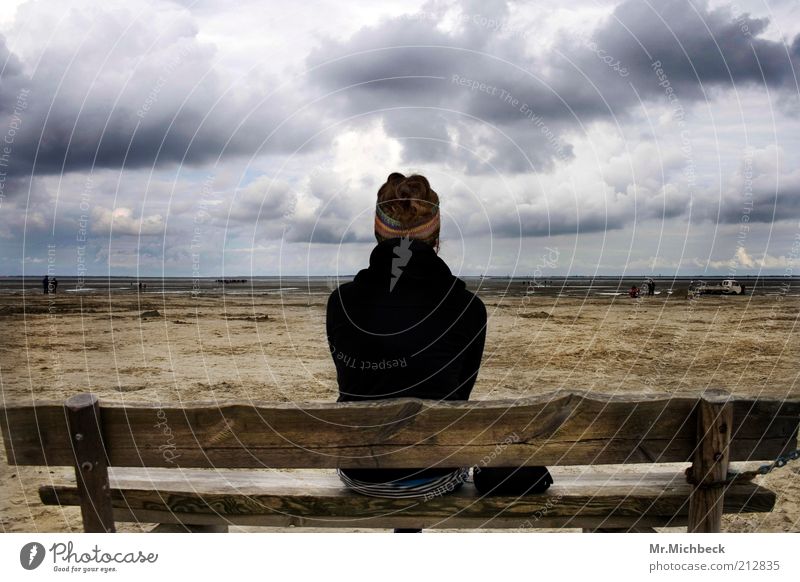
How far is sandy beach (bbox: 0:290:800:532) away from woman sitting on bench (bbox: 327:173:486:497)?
2813 mm

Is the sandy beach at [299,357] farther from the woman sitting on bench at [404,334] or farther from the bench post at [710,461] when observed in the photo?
the woman sitting on bench at [404,334]

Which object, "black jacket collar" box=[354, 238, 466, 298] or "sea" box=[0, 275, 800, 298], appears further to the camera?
"sea" box=[0, 275, 800, 298]

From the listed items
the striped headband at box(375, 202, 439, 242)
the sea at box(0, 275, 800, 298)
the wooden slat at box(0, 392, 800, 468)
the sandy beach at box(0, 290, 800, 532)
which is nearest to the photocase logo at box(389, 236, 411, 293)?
the striped headband at box(375, 202, 439, 242)

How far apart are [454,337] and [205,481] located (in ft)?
5.27

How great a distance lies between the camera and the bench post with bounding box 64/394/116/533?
3.06 m

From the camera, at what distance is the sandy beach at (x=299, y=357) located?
35.3 feet

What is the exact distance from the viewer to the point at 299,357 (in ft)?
51.5

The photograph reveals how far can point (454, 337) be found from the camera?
346cm

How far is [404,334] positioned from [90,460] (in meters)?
1.66

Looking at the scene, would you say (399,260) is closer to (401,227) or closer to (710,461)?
→ (401,227)

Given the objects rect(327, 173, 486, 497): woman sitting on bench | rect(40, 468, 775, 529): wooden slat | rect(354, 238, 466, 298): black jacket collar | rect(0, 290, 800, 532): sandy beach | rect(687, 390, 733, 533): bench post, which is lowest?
rect(0, 290, 800, 532): sandy beach

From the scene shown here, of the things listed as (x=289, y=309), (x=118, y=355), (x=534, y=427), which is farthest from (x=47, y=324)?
(x=534, y=427)
